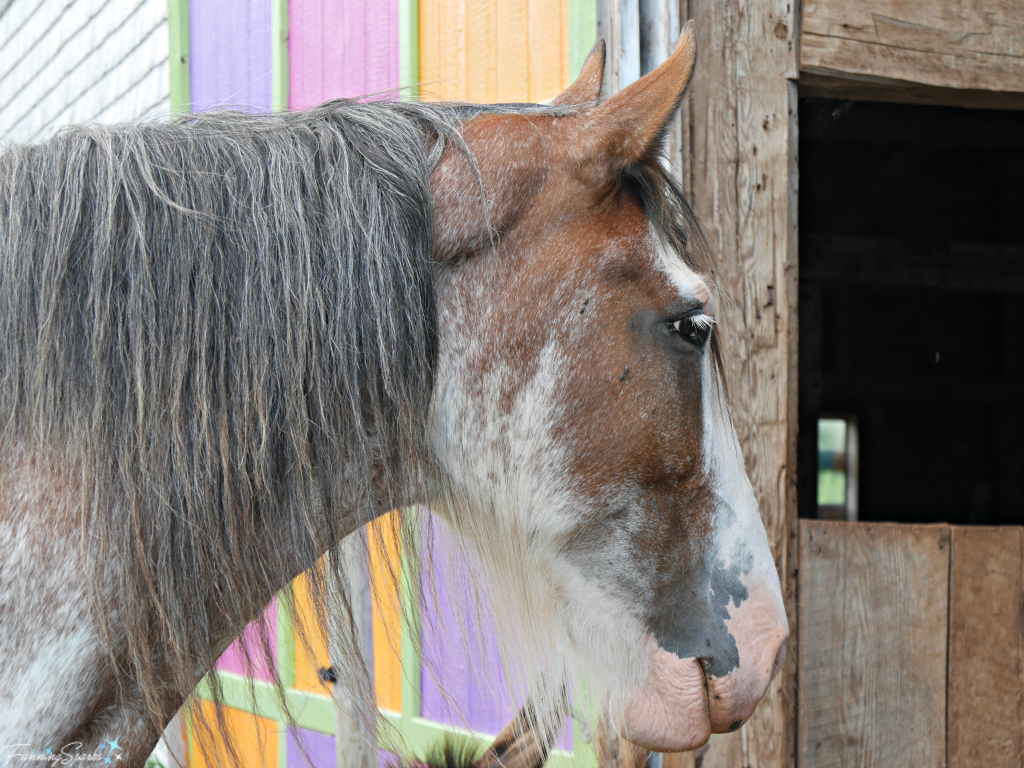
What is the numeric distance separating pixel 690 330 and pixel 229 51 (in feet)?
12.0

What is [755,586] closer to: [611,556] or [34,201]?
[611,556]

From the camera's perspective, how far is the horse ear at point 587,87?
1.51 metres

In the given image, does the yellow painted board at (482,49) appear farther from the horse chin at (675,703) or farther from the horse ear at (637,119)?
the horse chin at (675,703)

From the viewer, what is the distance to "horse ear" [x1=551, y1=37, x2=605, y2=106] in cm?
151

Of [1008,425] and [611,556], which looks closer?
[611,556]

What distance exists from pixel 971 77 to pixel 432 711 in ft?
9.19

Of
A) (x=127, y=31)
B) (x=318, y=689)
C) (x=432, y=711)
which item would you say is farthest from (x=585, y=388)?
(x=127, y=31)

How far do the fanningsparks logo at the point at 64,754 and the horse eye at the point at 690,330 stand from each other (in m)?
1.01

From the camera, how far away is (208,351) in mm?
1076

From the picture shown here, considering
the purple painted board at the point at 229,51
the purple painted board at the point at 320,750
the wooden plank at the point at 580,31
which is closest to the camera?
the wooden plank at the point at 580,31

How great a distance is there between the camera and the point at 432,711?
9.46ft

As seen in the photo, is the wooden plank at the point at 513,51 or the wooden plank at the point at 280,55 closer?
the wooden plank at the point at 513,51

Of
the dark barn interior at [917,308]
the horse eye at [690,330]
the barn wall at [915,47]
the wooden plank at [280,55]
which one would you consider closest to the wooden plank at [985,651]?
the barn wall at [915,47]

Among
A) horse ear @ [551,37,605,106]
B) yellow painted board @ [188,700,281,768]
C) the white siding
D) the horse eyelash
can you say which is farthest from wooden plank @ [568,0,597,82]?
the white siding
